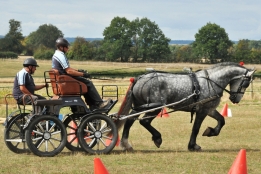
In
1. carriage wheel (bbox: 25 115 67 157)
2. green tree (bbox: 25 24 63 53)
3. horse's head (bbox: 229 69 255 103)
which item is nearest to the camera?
→ carriage wheel (bbox: 25 115 67 157)

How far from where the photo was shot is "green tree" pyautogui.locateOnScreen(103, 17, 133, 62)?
10269 cm

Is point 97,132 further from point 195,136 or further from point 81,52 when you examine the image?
point 81,52

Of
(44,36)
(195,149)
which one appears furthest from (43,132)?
(44,36)

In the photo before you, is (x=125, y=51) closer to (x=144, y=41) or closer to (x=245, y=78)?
(x=144, y=41)

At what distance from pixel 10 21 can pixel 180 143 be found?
128288 mm

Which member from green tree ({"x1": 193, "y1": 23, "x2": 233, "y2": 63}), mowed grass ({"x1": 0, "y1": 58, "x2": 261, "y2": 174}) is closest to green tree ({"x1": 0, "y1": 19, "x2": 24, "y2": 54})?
green tree ({"x1": 193, "y1": 23, "x2": 233, "y2": 63})

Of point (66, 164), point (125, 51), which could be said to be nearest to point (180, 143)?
point (66, 164)

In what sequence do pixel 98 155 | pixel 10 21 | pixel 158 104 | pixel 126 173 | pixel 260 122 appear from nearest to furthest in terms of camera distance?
pixel 126 173 < pixel 98 155 < pixel 158 104 < pixel 260 122 < pixel 10 21

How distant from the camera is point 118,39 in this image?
10781 cm

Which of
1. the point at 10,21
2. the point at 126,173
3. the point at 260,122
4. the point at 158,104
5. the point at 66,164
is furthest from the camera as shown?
the point at 10,21

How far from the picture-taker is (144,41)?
107m

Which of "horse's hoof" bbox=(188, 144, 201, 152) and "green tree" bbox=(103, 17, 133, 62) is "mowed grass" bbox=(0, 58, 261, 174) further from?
"green tree" bbox=(103, 17, 133, 62)

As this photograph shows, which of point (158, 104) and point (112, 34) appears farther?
point (112, 34)

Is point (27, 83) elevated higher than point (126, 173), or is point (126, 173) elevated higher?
point (27, 83)
